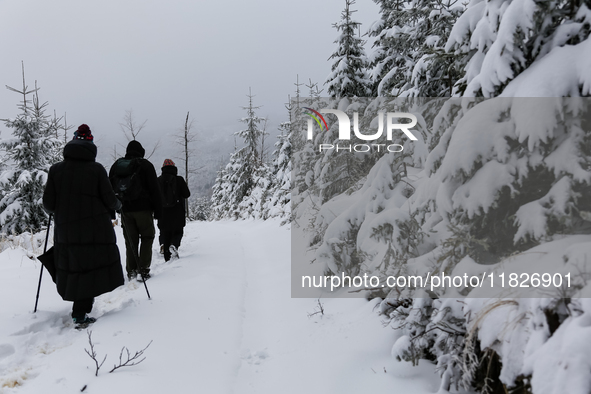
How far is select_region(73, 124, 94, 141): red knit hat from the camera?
4.36 meters

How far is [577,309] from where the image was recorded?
169 centimetres

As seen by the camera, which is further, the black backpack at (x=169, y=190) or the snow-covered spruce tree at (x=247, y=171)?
the snow-covered spruce tree at (x=247, y=171)

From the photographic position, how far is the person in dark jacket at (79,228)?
13.5ft

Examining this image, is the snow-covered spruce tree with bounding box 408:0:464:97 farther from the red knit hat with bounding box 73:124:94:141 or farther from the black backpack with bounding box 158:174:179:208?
the black backpack with bounding box 158:174:179:208

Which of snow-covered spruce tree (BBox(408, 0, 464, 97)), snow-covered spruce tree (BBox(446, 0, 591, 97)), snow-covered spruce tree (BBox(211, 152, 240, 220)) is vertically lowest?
snow-covered spruce tree (BBox(211, 152, 240, 220))

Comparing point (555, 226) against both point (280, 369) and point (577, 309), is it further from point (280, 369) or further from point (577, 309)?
point (280, 369)

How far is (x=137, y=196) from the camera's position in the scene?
604cm

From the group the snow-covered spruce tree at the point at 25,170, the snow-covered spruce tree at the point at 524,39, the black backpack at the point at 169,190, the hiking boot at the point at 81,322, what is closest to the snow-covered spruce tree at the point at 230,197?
the snow-covered spruce tree at the point at 25,170

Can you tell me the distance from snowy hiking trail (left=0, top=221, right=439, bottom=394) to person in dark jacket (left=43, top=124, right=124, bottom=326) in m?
0.45

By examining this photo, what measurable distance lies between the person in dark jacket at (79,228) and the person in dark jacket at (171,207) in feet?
11.8

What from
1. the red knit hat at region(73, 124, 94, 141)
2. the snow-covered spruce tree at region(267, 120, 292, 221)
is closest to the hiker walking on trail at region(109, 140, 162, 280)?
the red knit hat at region(73, 124, 94, 141)

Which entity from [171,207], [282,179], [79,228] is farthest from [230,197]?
[79,228]

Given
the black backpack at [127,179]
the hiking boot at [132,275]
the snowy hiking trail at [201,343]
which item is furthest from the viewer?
the hiking boot at [132,275]

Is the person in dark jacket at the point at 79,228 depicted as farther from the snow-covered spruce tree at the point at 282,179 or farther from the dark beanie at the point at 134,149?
the snow-covered spruce tree at the point at 282,179
